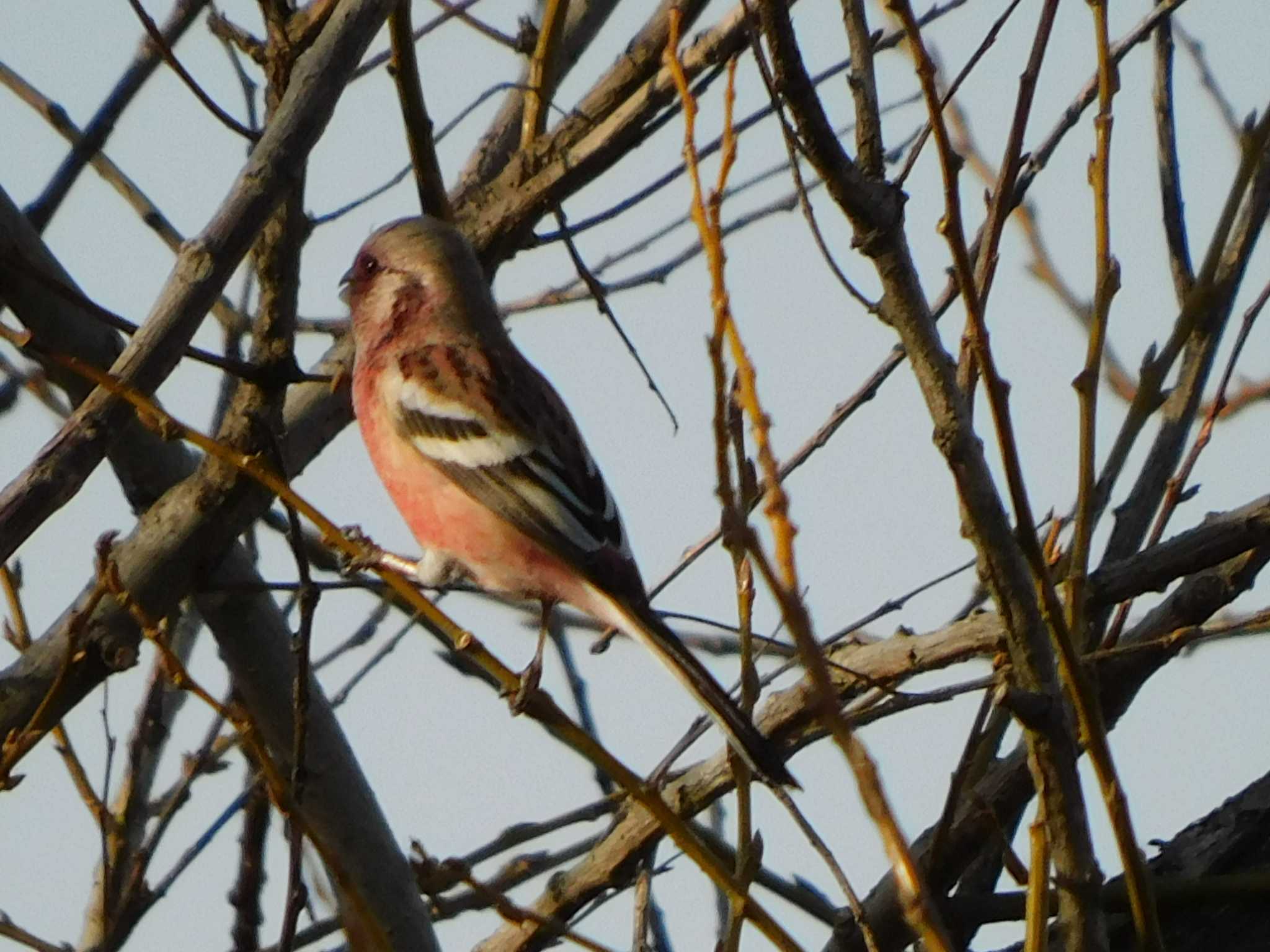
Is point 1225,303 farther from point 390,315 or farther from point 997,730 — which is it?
point 390,315

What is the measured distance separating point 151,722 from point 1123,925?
321cm

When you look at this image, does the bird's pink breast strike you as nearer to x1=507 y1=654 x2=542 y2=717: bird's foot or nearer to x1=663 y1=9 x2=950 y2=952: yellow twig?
x1=507 y1=654 x2=542 y2=717: bird's foot

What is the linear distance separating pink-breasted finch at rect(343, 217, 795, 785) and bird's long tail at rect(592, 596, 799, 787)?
14 millimetres

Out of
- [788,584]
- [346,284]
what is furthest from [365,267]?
[788,584]

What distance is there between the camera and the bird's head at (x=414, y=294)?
6508 mm

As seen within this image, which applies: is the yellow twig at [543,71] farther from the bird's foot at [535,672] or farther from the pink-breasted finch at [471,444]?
the bird's foot at [535,672]

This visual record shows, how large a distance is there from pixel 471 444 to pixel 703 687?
1997 mm

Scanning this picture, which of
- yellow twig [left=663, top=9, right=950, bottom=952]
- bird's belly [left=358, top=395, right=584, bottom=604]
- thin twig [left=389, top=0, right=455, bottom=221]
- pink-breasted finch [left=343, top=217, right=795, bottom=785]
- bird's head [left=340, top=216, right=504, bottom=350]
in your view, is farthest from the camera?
bird's head [left=340, top=216, right=504, bottom=350]

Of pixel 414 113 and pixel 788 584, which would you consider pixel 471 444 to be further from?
pixel 788 584

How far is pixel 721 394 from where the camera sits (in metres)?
2.86

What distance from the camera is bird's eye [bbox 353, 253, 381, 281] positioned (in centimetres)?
→ 705

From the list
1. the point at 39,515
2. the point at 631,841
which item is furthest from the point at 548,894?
the point at 39,515

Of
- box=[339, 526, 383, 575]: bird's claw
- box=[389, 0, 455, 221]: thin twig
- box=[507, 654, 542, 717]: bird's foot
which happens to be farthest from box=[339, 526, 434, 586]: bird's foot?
box=[389, 0, 455, 221]: thin twig

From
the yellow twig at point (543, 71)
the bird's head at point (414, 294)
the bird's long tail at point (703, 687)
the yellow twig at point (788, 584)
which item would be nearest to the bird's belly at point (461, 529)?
the bird's long tail at point (703, 687)
